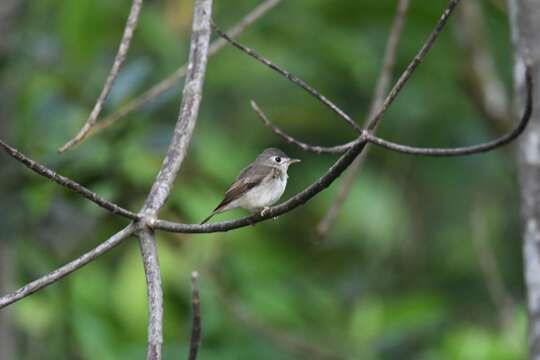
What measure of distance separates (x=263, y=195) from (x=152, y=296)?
2.17m

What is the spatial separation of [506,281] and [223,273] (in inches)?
104

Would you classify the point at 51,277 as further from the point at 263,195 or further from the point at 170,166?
the point at 263,195

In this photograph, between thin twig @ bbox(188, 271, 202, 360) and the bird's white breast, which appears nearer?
thin twig @ bbox(188, 271, 202, 360)

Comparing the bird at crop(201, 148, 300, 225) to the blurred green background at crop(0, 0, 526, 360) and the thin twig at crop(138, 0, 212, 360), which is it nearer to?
the blurred green background at crop(0, 0, 526, 360)

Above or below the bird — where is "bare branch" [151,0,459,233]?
→ below

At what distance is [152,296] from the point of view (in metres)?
2.21

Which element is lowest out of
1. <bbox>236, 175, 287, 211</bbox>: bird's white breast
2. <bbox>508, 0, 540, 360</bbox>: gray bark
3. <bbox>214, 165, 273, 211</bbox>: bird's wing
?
<bbox>508, 0, 540, 360</bbox>: gray bark

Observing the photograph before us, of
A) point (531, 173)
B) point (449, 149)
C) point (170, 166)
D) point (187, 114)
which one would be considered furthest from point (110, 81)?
point (531, 173)

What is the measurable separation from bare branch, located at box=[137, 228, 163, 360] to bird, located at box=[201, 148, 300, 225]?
6.32ft

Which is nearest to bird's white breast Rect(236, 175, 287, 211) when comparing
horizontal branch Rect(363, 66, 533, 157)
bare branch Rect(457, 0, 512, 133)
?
bare branch Rect(457, 0, 512, 133)

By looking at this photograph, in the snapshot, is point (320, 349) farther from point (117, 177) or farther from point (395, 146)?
point (395, 146)

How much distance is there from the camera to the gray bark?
3.39 m

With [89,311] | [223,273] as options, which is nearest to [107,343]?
[89,311]

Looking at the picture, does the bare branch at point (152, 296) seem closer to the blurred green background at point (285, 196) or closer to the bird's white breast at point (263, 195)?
the bird's white breast at point (263, 195)
